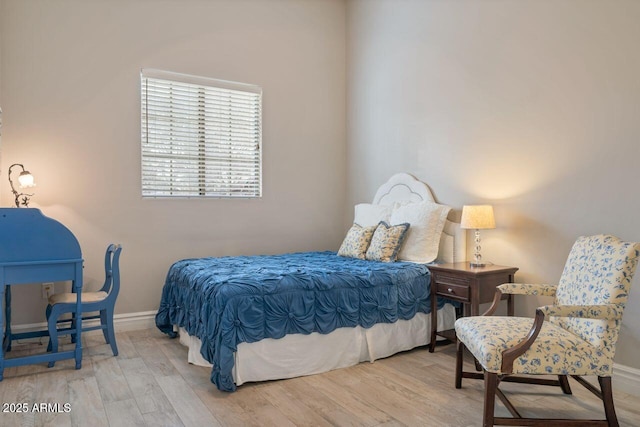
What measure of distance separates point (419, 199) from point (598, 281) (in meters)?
2.02

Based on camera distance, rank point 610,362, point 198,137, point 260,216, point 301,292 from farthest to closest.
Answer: point 260,216
point 198,137
point 301,292
point 610,362

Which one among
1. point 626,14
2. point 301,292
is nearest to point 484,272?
point 301,292

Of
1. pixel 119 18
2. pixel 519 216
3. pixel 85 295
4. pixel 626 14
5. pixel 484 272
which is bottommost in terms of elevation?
pixel 85 295

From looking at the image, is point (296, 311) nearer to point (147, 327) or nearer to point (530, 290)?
point (530, 290)

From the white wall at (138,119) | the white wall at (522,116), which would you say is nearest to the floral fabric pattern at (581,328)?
the white wall at (522,116)

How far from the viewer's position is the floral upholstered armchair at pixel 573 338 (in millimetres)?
2176

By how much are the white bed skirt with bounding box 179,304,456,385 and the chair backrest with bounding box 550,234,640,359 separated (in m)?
1.12

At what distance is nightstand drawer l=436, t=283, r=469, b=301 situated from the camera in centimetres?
324

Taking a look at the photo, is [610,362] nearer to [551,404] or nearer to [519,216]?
[551,404]

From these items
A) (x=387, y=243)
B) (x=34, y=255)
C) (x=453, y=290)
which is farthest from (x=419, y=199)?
(x=34, y=255)

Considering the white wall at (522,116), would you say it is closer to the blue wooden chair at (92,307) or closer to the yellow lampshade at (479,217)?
the yellow lampshade at (479,217)

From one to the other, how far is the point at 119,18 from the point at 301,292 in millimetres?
3055

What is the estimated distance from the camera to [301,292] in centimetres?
302

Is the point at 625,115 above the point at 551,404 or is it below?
above
